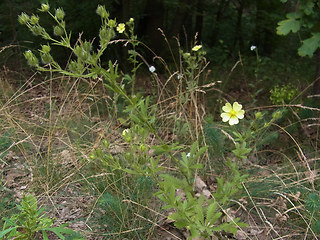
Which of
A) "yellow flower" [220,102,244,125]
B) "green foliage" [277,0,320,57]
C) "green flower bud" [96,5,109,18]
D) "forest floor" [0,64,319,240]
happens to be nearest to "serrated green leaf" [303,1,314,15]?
"green foliage" [277,0,320,57]

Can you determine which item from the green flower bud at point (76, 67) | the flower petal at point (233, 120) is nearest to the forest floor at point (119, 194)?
the flower petal at point (233, 120)

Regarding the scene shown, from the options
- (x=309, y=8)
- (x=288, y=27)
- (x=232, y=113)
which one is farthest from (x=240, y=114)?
(x=309, y=8)

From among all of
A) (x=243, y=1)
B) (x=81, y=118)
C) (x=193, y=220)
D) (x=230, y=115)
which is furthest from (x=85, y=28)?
(x=193, y=220)

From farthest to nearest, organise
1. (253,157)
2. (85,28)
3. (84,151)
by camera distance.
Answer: (85,28) < (253,157) < (84,151)

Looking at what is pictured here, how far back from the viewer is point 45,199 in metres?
2.54

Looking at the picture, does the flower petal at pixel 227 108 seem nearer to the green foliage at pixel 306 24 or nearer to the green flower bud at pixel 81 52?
the green flower bud at pixel 81 52

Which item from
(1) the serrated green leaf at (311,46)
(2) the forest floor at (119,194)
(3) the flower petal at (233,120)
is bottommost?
(2) the forest floor at (119,194)

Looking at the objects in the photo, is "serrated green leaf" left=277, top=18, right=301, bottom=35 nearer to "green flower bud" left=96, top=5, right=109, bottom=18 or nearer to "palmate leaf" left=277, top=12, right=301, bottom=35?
"palmate leaf" left=277, top=12, right=301, bottom=35

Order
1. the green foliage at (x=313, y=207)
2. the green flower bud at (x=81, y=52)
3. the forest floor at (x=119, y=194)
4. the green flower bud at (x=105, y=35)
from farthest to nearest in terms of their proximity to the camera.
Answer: the forest floor at (x=119, y=194) → the green foliage at (x=313, y=207) → the green flower bud at (x=105, y=35) → the green flower bud at (x=81, y=52)

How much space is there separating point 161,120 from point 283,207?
1432 millimetres

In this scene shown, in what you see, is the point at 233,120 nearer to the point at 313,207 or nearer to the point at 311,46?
the point at 313,207

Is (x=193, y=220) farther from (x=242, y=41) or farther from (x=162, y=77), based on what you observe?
(x=242, y=41)

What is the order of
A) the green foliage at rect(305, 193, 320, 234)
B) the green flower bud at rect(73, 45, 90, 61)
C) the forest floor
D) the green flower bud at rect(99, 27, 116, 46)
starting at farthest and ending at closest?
the forest floor < the green foliage at rect(305, 193, 320, 234) < the green flower bud at rect(99, 27, 116, 46) < the green flower bud at rect(73, 45, 90, 61)

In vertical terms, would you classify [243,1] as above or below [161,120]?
above
